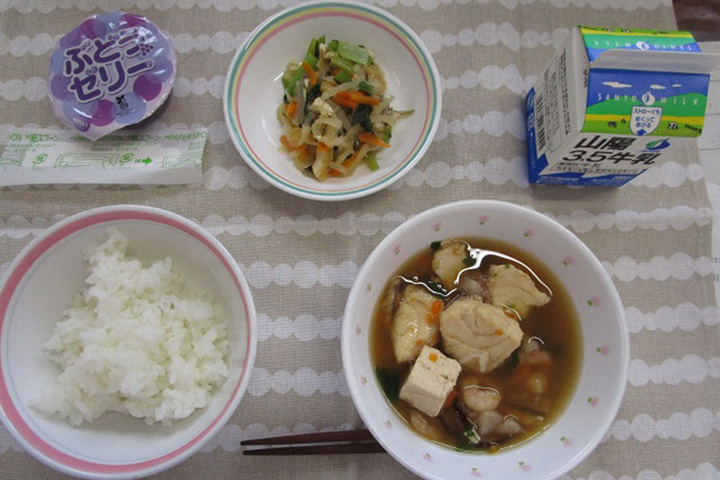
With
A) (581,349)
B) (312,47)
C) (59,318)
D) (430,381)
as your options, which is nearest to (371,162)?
(312,47)

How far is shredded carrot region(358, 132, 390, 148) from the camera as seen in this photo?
1663mm

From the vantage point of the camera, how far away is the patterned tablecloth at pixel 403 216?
158cm

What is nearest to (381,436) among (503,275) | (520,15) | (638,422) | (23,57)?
(503,275)

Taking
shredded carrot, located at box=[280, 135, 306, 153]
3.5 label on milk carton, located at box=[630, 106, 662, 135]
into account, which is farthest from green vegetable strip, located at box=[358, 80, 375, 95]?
3.5 label on milk carton, located at box=[630, 106, 662, 135]

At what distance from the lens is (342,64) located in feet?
5.53

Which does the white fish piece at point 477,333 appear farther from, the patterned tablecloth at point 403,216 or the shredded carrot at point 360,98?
the shredded carrot at point 360,98

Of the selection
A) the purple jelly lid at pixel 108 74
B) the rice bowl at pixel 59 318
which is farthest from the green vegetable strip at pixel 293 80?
the rice bowl at pixel 59 318

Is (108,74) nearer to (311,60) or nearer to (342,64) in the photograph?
(311,60)

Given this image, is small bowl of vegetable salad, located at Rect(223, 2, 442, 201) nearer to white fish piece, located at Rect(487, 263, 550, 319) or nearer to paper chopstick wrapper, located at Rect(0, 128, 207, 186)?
paper chopstick wrapper, located at Rect(0, 128, 207, 186)

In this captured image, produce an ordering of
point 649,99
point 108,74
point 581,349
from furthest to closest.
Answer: point 108,74 → point 581,349 → point 649,99

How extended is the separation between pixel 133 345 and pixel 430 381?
819mm

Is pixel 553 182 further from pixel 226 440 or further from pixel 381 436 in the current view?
pixel 226 440

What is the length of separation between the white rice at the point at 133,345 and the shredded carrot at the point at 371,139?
722 millimetres

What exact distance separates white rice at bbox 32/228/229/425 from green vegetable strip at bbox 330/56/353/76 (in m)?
0.86
